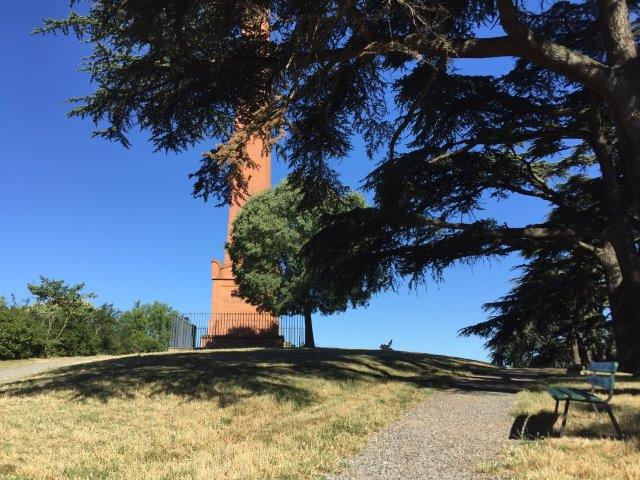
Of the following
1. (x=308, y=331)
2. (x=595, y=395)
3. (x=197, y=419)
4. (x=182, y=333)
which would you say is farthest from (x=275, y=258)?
(x=595, y=395)

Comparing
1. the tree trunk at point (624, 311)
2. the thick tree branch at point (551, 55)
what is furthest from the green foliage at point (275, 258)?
the thick tree branch at point (551, 55)

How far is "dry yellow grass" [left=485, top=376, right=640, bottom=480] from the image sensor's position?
482 cm

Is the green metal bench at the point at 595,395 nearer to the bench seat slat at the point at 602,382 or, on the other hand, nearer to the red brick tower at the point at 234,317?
the bench seat slat at the point at 602,382

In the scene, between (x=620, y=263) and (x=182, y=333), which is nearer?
(x=620, y=263)

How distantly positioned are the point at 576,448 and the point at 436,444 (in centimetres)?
148

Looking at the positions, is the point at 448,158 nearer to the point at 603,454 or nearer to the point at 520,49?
Result: the point at 520,49

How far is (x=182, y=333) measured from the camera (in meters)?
32.8

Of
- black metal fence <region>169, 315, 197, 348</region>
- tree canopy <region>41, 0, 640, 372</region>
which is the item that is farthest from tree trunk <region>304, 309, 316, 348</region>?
tree canopy <region>41, 0, 640, 372</region>

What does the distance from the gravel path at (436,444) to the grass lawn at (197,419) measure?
28cm

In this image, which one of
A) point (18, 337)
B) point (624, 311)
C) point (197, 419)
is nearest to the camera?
point (197, 419)

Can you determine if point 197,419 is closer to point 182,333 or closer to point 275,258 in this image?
point 275,258

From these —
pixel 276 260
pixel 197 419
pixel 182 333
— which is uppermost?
pixel 276 260

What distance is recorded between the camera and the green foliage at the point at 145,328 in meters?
28.7

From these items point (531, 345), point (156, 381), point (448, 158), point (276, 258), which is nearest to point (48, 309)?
point (276, 258)
